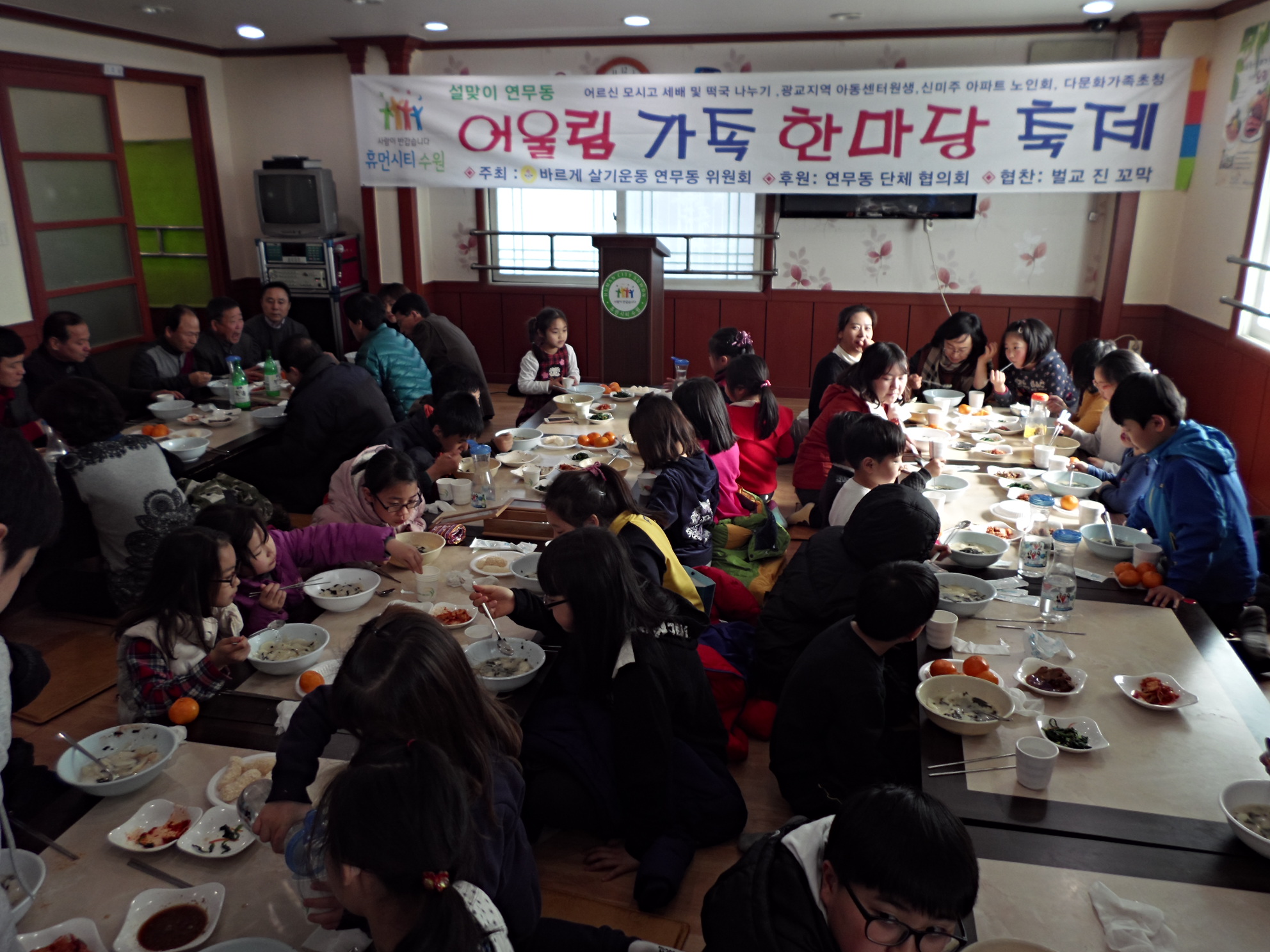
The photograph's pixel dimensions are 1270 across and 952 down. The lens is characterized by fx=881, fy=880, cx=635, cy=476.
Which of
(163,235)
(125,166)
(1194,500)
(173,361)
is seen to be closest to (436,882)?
(1194,500)

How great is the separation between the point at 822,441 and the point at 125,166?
5569mm

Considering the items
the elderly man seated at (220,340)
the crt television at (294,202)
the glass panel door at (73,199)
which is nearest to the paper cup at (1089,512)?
the elderly man seated at (220,340)

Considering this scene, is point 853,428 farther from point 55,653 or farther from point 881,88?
point 881,88

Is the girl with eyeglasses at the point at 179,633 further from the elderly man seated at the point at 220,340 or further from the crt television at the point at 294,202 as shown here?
the crt television at the point at 294,202

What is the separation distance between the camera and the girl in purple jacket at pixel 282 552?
7.89 feet

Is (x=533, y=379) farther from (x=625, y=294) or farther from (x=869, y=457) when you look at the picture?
(x=869, y=457)

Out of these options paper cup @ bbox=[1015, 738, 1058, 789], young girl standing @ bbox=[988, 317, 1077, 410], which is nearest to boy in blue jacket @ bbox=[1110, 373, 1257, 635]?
paper cup @ bbox=[1015, 738, 1058, 789]

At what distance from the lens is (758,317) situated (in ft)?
23.2

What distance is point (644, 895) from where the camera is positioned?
2.18m

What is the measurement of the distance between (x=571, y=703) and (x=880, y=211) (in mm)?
5315

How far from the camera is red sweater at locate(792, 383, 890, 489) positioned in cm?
412

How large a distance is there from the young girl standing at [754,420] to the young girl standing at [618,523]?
157cm

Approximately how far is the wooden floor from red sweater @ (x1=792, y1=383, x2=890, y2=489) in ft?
5.55

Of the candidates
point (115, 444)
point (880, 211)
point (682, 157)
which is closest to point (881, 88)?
point (880, 211)
